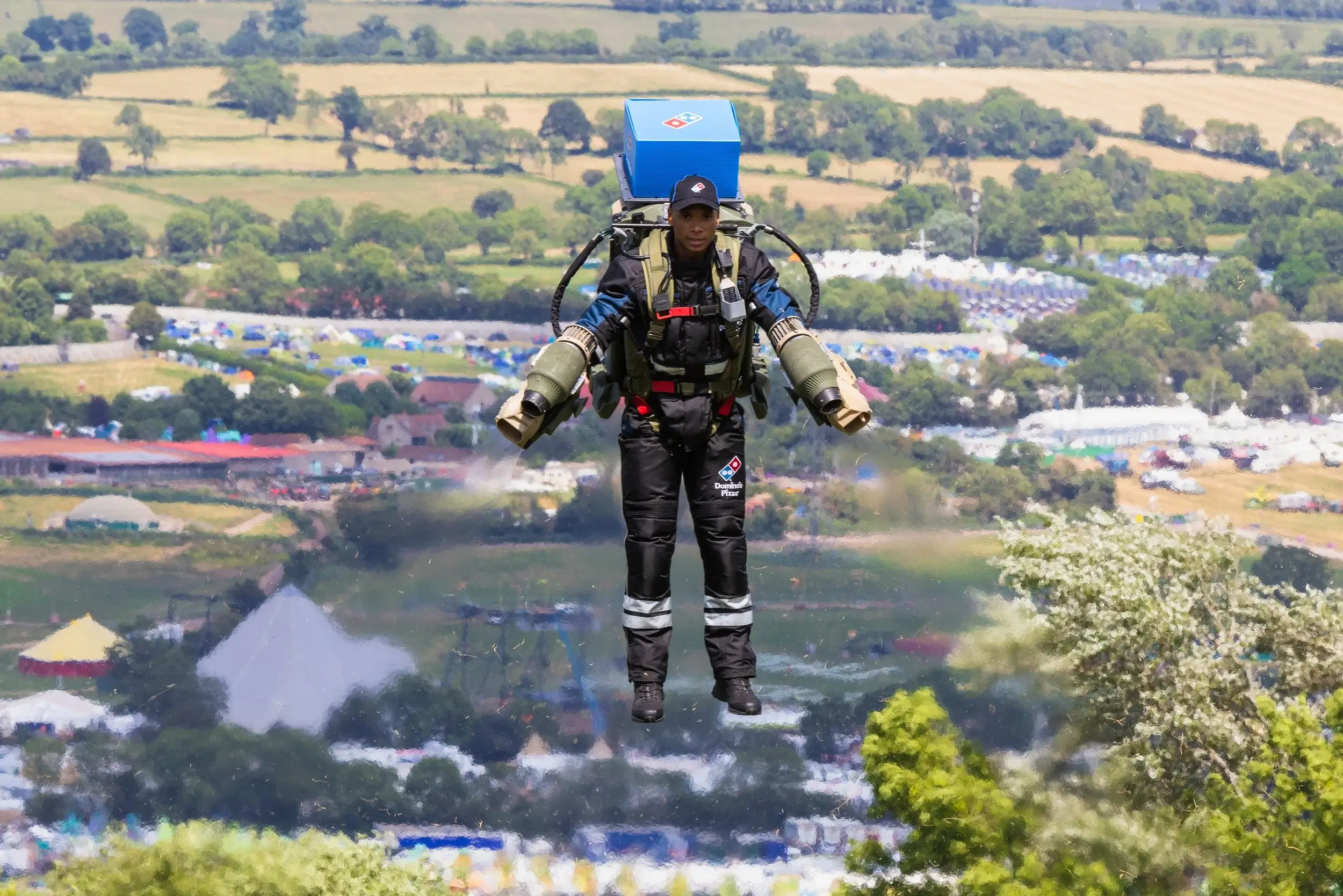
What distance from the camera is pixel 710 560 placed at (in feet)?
88.8

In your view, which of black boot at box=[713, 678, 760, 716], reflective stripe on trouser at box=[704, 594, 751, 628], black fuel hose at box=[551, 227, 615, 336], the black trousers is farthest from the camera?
reflective stripe on trouser at box=[704, 594, 751, 628]

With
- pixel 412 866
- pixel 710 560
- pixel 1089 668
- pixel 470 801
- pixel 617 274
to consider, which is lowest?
pixel 470 801

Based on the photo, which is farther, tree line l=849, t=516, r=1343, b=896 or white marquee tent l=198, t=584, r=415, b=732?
white marquee tent l=198, t=584, r=415, b=732

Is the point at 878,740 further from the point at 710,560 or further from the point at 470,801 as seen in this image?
the point at 470,801

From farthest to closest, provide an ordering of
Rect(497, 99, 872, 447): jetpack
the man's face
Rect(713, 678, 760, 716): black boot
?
1. the man's face
2. Rect(713, 678, 760, 716): black boot
3. Rect(497, 99, 872, 447): jetpack

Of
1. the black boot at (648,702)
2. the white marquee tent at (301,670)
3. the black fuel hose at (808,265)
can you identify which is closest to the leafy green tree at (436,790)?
the white marquee tent at (301,670)

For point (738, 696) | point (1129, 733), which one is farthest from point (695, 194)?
point (1129, 733)

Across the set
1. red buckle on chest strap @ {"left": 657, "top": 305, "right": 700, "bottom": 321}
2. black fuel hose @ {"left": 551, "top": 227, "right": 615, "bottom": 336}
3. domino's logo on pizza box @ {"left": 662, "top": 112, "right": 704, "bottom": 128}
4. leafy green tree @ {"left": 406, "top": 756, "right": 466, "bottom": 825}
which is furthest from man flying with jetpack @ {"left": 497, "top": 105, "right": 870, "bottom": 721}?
leafy green tree @ {"left": 406, "top": 756, "right": 466, "bottom": 825}

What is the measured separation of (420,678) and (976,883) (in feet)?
487

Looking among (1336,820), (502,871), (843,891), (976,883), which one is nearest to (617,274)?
(1336,820)

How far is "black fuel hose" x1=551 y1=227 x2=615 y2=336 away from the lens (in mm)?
25797

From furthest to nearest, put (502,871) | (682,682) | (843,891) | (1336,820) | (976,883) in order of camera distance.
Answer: (682,682), (502,871), (843,891), (976,883), (1336,820)

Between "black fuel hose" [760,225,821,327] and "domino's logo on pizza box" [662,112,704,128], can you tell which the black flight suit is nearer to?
"black fuel hose" [760,225,821,327]

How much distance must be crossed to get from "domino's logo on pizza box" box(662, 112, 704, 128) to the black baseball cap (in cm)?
87
